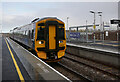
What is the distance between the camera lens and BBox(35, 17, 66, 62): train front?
927cm

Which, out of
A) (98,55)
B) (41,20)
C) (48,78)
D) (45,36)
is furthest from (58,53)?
(48,78)

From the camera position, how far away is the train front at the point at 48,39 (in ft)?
30.4

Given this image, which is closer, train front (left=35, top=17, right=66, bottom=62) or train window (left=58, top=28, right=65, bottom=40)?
train front (left=35, top=17, right=66, bottom=62)

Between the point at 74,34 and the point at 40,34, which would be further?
the point at 74,34

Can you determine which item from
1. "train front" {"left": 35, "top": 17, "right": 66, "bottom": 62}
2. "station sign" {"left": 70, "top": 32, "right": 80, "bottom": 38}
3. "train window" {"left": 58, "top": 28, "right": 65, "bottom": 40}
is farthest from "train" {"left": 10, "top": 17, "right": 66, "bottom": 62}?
"station sign" {"left": 70, "top": 32, "right": 80, "bottom": 38}

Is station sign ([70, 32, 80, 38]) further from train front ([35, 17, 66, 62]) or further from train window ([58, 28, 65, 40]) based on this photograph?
train front ([35, 17, 66, 62])

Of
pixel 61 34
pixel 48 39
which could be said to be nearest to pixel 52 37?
pixel 48 39

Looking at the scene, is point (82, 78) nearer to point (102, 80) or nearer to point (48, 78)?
point (102, 80)

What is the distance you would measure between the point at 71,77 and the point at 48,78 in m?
2.15

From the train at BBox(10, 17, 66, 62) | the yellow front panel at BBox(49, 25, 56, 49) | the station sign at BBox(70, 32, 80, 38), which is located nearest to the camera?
the train at BBox(10, 17, 66, 62)

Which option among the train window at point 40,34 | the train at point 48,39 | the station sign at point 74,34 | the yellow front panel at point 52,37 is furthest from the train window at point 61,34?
the station sign at point 74,34

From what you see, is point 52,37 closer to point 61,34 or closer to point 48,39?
point 48,39

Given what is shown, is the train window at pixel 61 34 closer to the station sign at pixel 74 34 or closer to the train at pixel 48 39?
the train at pixel 48 39

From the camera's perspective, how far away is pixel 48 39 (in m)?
9.28
